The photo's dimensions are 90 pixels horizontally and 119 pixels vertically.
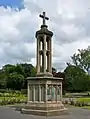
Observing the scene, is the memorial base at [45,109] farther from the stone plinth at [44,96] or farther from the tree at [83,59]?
the tree at [83,59]

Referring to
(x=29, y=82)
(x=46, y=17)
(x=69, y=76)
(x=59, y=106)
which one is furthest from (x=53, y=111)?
(x=69, y=76)

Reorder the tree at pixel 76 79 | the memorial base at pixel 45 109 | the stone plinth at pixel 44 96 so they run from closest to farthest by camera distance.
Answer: the memorial base at pixel 45 109 < the stone plinth at pixel 44 96 < the tree at pixel 76 79

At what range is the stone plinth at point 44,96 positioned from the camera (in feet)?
72.4

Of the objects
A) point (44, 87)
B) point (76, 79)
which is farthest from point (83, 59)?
point (44, 87)

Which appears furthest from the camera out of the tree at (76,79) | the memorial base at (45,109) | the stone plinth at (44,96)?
the tree at (76,79)

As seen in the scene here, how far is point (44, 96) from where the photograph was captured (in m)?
22.6

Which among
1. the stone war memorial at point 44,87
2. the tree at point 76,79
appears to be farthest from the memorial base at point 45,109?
the tree at point 76,79

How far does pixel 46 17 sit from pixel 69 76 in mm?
56302

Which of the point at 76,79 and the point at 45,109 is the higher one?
the point at 76,79

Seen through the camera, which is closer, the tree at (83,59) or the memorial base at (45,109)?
the memorial base at (45,109)

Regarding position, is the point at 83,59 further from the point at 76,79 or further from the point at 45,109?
the point at 45,109

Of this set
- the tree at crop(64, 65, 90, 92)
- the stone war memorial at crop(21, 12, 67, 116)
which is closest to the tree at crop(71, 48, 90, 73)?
the tree at crop(64, 65, 90, 92)

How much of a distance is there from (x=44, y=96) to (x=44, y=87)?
0.69 metres

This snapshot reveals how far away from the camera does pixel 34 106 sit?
2242 centimetres
